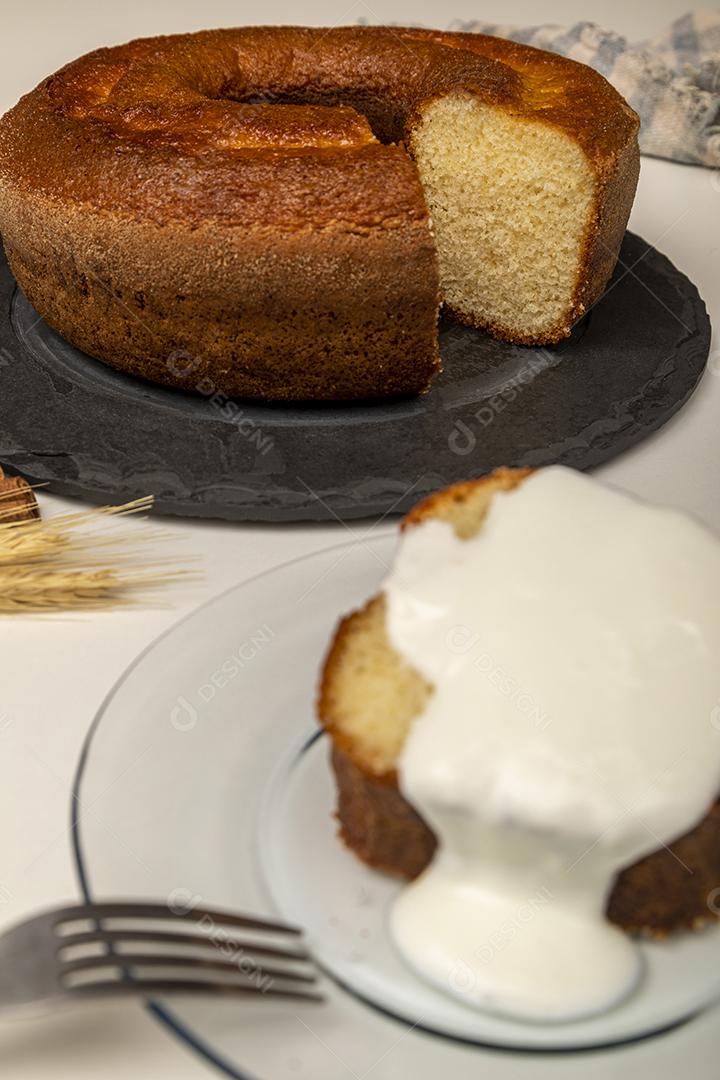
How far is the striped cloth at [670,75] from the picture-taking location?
153 inches

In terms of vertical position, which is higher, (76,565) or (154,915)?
(154,915)

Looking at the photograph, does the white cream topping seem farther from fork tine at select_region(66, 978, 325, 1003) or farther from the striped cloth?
the striped cloth

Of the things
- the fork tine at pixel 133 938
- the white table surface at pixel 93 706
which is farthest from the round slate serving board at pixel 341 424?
the fork tine at pixel 133 938

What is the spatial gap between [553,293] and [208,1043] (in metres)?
Result: 2.21

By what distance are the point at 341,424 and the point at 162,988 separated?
1618 millimetres

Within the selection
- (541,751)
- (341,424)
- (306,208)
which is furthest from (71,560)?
(541,751)

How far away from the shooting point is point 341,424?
2.65m

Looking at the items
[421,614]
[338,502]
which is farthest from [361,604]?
[338,502]

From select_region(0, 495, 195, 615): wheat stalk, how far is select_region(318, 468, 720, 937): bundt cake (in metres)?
0.68

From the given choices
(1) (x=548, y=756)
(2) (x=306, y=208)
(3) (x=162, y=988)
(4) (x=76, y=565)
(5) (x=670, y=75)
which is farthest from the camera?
(5) (x=670, y=75)

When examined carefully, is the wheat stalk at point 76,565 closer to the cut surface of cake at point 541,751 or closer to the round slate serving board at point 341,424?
the round slate serving board at point 341,424

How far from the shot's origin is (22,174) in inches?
108

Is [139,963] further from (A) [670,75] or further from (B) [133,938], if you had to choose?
(A) [670,75]

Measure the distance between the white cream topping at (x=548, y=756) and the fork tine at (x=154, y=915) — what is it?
15 cm
